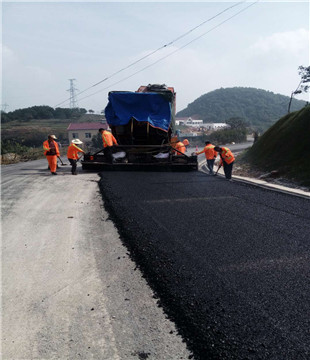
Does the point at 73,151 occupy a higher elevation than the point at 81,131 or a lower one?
lower

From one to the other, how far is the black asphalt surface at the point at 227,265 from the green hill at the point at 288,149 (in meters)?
3.04

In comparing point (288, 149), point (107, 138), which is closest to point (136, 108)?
point (107, 138)

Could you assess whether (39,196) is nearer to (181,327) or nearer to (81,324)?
(81,324)

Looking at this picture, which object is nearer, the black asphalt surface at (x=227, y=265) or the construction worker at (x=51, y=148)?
the black asphalt surface at (x=227, y=265)

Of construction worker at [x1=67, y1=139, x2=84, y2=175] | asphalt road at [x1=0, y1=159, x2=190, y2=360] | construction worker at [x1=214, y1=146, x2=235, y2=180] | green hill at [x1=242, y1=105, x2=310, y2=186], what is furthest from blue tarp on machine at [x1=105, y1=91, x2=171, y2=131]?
asphalt road at [x1=0, y1=159, x2=190, y2=360]

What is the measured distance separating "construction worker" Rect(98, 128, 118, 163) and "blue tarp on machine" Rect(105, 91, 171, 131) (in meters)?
0.60

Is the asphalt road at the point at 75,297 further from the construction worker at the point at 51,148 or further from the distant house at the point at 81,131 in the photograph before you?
the distant house at the point at 81,131

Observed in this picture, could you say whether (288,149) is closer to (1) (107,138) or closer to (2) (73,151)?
(1) (107,138)

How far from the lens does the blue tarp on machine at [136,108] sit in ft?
38.5

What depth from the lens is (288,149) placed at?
40.0 feet

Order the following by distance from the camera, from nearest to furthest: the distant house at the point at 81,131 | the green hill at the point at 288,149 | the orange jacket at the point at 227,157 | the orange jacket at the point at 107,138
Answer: the green hill at the point at 288,149 → the orange jacket at the point at 227,157 → the orange jacket at the point at 107,138 → the distant house at the point at 81,131

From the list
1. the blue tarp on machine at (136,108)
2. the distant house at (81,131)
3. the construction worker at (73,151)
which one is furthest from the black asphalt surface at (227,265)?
the distant house at (81,131)

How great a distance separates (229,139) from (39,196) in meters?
35.9

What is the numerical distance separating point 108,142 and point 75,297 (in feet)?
27.9
